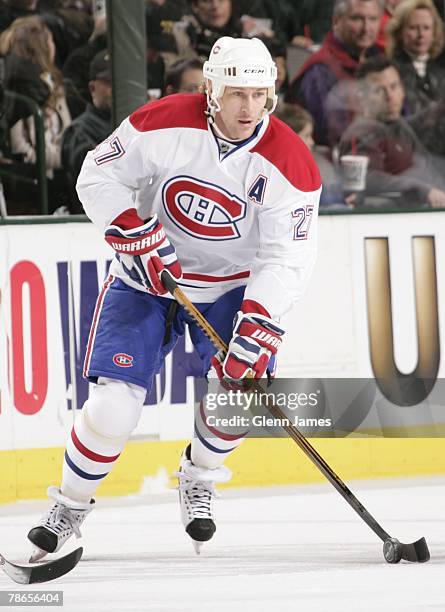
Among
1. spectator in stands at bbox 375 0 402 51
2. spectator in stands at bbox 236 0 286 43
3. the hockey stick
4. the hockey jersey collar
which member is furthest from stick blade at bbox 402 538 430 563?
spectator in stands at bbox 375 0 402 51

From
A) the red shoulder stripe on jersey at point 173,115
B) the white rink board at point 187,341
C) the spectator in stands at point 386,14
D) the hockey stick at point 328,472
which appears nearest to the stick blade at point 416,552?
the hockey stick at point 328,472

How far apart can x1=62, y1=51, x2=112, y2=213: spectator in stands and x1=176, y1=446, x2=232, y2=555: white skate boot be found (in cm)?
177

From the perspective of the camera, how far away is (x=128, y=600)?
2.84 m

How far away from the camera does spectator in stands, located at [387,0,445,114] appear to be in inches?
218

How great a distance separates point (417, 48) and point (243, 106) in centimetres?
267

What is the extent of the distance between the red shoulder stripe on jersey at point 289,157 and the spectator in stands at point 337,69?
2.10m

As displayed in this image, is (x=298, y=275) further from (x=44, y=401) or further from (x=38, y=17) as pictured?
(x=38, y=17)

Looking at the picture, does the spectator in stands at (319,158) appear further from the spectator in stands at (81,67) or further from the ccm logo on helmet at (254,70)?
the ccm logo on helmet at (254,70)

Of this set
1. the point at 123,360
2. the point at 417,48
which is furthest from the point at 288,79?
the point at 123,360

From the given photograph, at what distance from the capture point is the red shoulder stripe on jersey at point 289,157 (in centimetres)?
319

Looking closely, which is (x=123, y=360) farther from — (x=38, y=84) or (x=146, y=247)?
(x=38, y=84)

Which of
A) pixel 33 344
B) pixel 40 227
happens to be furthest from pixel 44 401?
pixel 40 227

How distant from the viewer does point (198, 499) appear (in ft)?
11.3

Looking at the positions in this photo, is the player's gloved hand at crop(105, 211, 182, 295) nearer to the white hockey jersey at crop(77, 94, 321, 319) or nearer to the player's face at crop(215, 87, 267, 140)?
the white hockey jersey at crop(77, 94, 321, 319)
